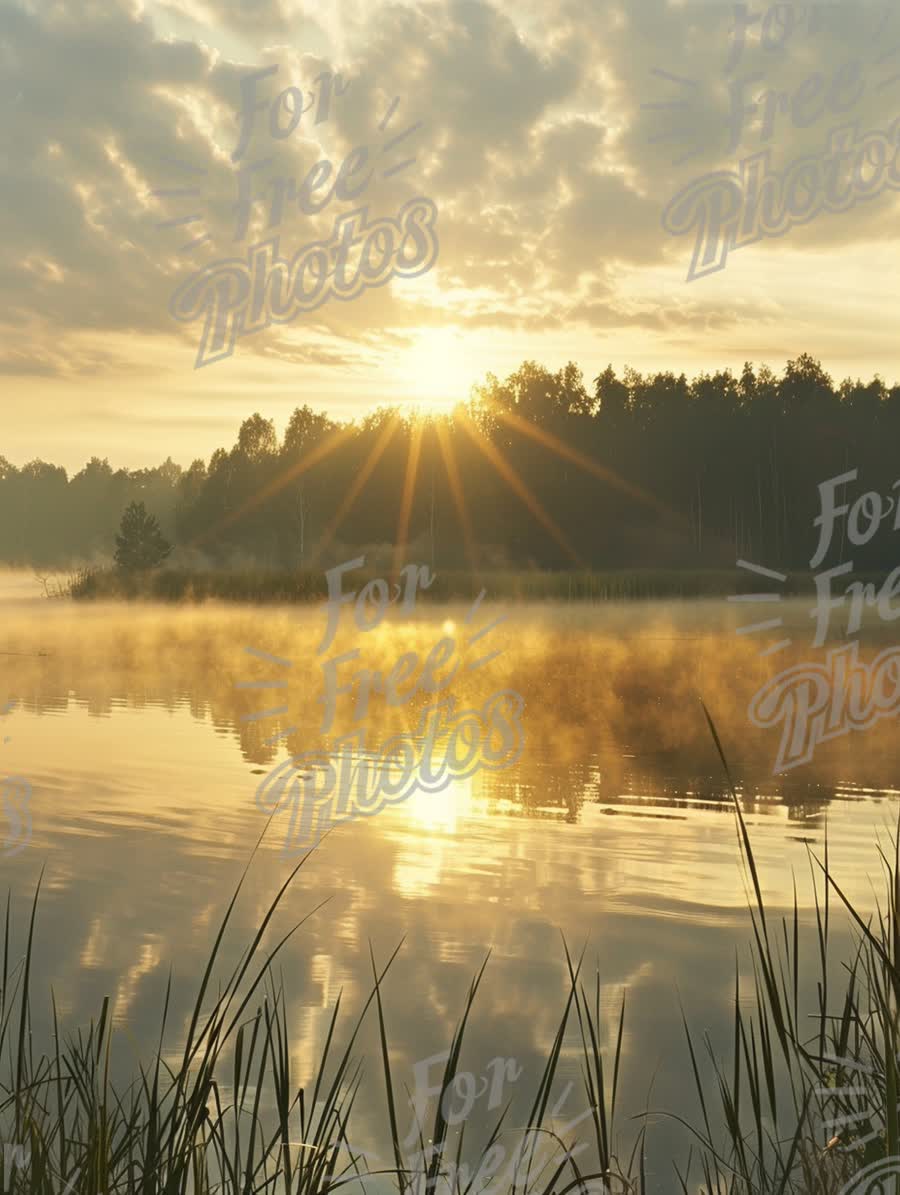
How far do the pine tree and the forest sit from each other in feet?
29.8

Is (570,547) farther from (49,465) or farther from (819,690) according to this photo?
(49,465)

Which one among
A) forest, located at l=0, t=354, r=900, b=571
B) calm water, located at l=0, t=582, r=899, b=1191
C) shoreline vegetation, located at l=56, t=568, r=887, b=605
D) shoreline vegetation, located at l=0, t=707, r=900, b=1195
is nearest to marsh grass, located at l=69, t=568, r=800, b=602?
shoreline vegetation, located at l=56, t=568, r=887, b=605

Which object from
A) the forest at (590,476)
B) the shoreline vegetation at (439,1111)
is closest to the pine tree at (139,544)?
the forest at (590,476)

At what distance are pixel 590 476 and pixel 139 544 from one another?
23225 millimetres

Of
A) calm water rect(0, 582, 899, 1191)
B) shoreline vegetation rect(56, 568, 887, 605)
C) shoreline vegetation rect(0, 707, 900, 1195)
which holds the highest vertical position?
shoreline vegetation rect(0, 707, 900, 1195)

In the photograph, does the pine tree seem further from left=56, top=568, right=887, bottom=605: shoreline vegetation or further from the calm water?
the calm water

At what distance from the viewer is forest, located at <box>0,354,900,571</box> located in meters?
64.4

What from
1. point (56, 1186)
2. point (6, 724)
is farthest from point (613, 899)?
point (6, 724)

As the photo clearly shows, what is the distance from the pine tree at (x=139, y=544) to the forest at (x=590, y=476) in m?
9.09

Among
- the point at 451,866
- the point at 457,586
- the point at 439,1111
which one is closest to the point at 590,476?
the point at 457,586

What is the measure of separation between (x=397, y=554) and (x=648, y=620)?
31574 mm

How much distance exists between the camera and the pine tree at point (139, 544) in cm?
5894

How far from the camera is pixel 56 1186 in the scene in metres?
2.70

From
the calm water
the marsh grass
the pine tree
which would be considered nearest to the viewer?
the calm water
